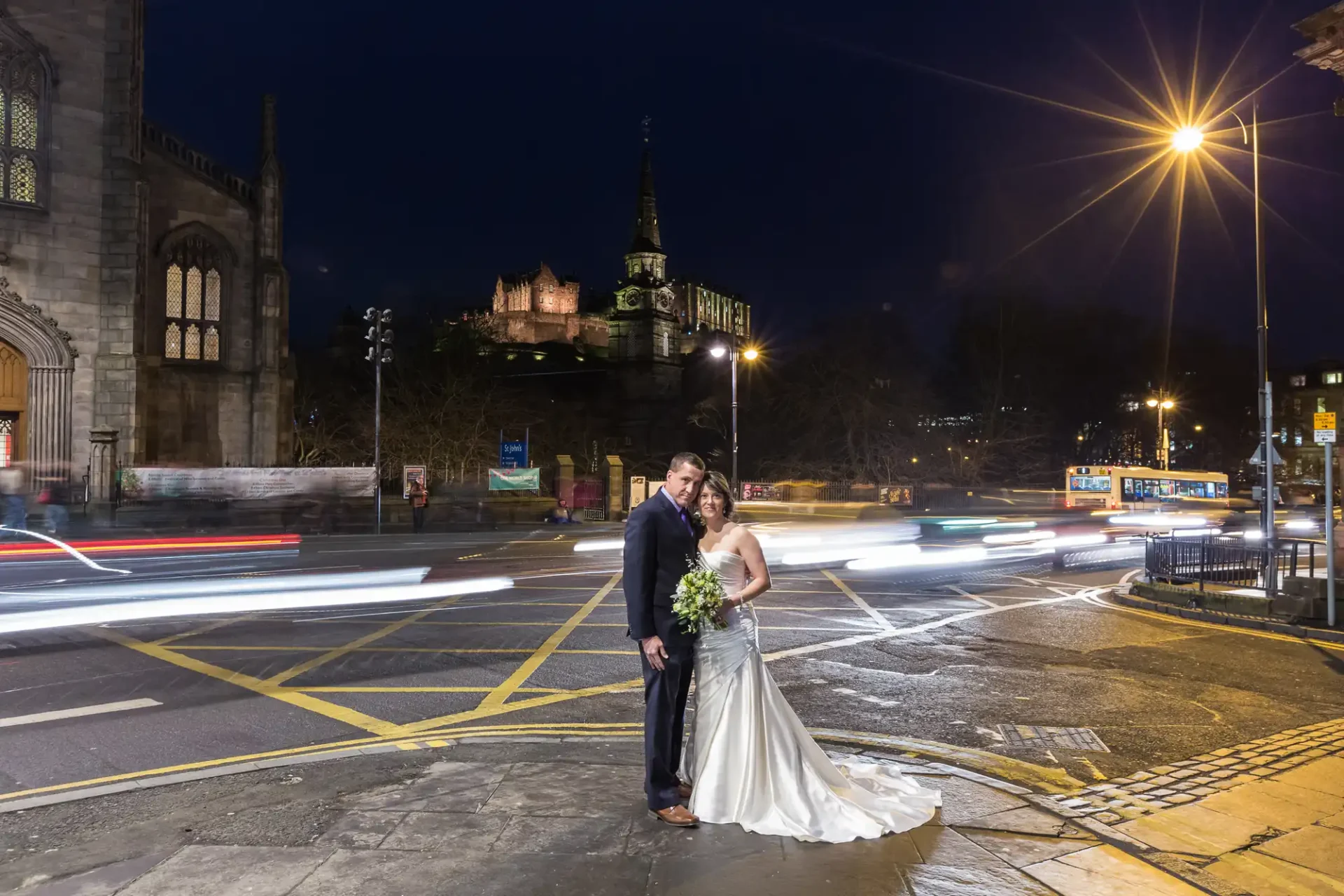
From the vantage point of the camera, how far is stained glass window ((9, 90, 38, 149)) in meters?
29.4

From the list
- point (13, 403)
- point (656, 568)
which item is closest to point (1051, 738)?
point (656, 568)

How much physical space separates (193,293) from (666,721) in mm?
34600

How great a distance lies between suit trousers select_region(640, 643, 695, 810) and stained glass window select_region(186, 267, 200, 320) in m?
34.3

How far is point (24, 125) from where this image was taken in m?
29.5

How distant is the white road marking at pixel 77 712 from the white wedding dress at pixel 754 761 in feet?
16.8

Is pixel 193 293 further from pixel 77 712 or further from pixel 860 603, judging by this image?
pixel 77 712

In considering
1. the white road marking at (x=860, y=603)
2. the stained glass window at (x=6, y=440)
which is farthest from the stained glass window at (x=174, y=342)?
the white road marking at (x=860, y=603)

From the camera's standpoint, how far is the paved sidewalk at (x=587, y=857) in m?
4.13

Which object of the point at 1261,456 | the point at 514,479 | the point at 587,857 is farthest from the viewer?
the point at 514,479

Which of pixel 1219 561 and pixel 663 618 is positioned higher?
pixel 663 618

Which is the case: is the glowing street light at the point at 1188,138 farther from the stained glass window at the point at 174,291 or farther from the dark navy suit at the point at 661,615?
the stained glass window at the point at 174,291

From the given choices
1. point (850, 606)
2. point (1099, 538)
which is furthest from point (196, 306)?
point (1099, 538)

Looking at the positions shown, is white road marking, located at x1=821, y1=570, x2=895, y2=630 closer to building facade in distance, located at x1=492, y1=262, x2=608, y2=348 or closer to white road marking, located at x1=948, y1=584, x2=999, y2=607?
white road marking, located at x1=948, y1=584, x2=999, y2=607

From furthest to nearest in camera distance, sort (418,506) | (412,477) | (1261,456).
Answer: (412,477)
(418,506)
(1261,456)
